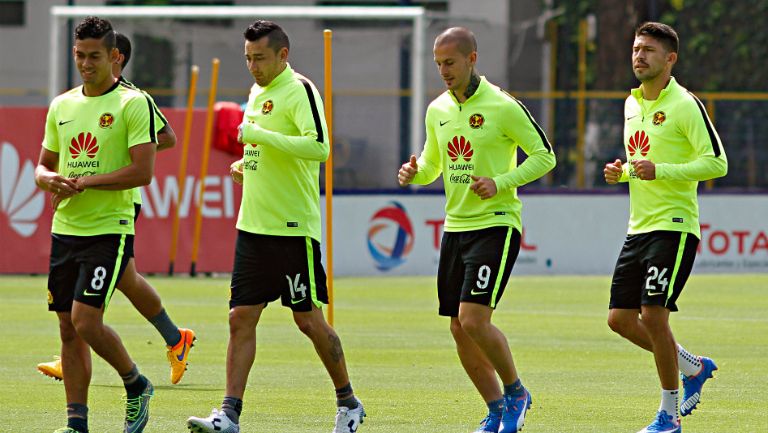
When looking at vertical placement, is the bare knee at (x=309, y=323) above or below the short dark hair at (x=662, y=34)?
below

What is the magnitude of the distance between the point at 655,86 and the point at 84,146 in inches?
120

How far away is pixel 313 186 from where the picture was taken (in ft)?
29.0

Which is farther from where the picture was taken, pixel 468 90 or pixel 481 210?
pixel 468 90

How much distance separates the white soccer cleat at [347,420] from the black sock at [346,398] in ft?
0.06

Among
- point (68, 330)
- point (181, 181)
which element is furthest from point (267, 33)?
point (181, 181)

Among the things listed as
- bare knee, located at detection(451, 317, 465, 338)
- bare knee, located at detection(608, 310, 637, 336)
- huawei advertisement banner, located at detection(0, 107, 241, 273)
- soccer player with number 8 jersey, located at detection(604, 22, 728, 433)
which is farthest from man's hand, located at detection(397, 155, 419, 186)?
huawei advertisement banner, located at detection(0, 107, 241, 273)

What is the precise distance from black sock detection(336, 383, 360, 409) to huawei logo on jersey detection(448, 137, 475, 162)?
133cm

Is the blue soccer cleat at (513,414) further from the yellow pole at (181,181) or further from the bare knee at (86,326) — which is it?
the yellow pole at (181,181)

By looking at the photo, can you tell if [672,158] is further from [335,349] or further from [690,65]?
[690,65]

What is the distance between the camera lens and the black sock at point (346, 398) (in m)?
8.71

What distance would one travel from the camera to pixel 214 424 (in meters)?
8.22

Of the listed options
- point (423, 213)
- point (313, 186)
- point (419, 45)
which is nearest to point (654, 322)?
point (313, 186)

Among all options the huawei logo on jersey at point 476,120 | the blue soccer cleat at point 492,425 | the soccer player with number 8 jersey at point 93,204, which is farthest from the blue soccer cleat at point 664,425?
the soccer player with number 8 jersey at point 93,204

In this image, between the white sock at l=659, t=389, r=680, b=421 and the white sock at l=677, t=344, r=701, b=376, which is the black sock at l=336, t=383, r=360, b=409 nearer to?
the white sock at l=659, t=389, r=680, b=421
